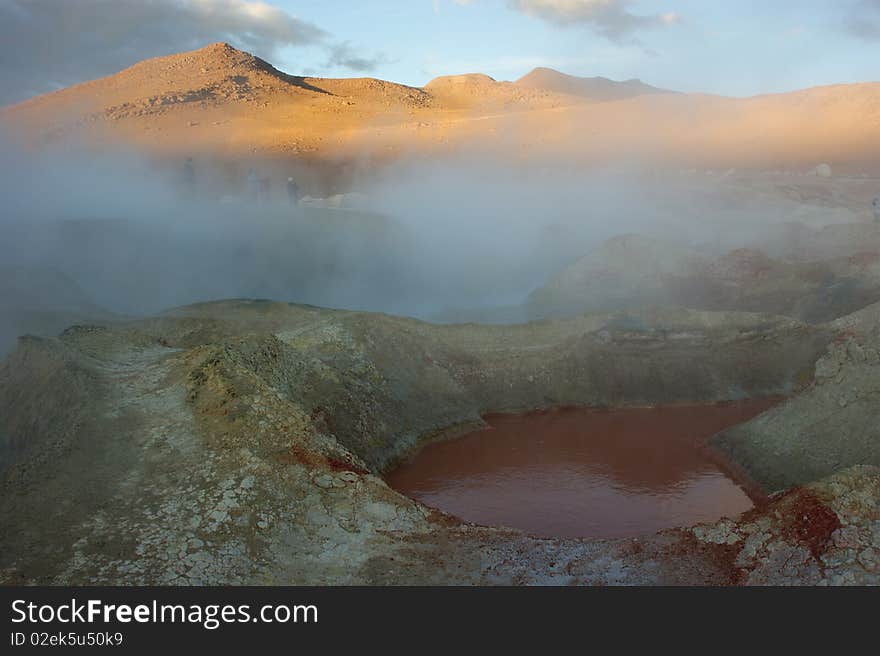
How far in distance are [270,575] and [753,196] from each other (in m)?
60.5

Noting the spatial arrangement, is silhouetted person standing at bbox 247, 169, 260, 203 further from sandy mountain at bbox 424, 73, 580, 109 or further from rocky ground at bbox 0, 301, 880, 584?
sandy mountain at bbox 424, 73, 580, 109

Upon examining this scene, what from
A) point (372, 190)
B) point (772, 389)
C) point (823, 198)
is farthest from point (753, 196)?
point (772, 389)

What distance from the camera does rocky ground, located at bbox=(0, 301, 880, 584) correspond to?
1448 centimetres

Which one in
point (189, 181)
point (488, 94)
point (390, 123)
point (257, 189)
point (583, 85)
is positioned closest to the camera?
point (257, 189)

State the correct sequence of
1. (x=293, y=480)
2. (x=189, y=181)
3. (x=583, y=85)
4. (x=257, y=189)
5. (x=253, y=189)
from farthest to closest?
(x=583, y=85), (x=189, y=181), (x=253, y=189), (x=257, y=189), (x=293, y=480)

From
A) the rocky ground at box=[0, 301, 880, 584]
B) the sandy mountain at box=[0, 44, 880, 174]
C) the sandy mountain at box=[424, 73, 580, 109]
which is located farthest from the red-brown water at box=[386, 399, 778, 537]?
the sandy mountain at box=[424, 73, 580, 109]

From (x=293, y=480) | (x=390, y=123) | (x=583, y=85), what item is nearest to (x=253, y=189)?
(x=390, y=123)

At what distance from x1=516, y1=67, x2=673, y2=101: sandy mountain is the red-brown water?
382 ft

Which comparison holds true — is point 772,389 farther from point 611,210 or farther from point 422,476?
point 611,210

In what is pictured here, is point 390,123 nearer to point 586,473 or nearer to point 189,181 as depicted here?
point 189,181

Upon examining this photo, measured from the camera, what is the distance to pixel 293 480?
16672 mm

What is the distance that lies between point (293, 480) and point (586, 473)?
10.6m

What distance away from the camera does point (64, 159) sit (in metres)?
81.1

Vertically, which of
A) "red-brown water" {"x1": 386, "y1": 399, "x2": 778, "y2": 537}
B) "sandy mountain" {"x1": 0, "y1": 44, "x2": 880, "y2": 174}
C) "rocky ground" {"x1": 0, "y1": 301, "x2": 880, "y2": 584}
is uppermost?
"sandy mountain" {"x1": 0, "y1": 44, "x2": 880, "y2": 174}
